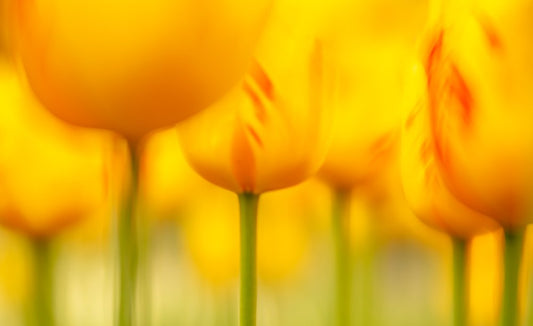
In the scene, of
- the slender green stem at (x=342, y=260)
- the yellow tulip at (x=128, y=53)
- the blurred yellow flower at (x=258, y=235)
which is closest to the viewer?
the yellow tulip at (x=128, y=53)

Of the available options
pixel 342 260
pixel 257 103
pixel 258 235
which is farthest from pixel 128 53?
pixel 258 235

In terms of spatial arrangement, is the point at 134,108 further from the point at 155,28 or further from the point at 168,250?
the point at 168,250

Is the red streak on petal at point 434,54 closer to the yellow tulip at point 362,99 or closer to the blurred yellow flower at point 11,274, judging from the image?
the yellow tulip at point 362,99

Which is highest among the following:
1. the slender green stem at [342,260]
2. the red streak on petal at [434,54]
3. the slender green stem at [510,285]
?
the red streak on petal at [434,54]

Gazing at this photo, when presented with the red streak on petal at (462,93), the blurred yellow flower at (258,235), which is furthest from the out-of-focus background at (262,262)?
the red streak on petal at (462,93)

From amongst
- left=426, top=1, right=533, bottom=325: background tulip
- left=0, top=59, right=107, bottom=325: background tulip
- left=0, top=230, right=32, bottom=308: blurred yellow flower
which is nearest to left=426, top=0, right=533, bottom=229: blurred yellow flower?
left=426, top=1, right=533, bottom=325: background tulip
